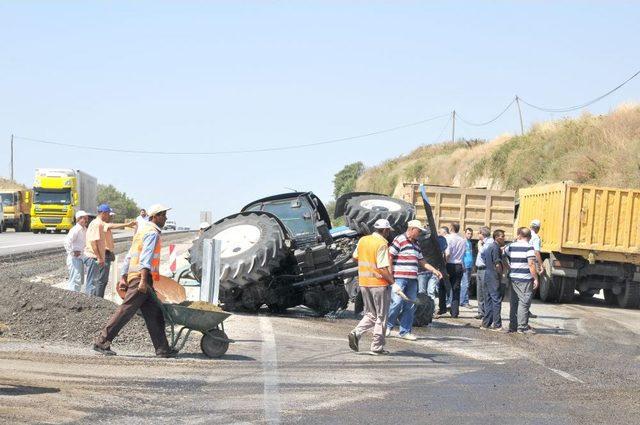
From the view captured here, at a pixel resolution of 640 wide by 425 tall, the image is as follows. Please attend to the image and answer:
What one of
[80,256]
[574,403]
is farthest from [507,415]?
[80,256]

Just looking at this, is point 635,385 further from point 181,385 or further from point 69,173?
point 69,173

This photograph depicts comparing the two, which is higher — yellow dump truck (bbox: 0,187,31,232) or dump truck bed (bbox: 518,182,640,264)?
dump truck bed (bbox: 518,182,640,264)

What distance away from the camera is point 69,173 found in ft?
186

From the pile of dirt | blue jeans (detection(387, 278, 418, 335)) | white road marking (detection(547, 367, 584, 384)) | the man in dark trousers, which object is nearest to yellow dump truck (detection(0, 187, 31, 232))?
the man in dark trousers

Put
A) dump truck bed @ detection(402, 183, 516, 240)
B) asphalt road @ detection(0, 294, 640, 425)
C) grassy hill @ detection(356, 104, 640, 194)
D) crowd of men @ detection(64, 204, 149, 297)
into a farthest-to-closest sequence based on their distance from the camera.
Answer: grassy hill @ detection(356, 104, 640, 194) < dump truck bed @ detection(402, 183, 516, 240) < crowd of men @ detection(64, 204, 149, 297) < asphalt road @ detection(0, 294, 640, 425)

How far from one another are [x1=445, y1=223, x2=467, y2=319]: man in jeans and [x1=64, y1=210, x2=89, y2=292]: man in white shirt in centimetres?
674

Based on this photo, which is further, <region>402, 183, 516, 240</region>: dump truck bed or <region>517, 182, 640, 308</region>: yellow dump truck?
<region>402, 183, 516, 240</region>: dump truck bed

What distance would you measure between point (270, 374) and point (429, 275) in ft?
28.4

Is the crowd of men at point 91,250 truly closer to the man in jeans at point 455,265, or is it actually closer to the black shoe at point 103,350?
the black shoe at point 103,350

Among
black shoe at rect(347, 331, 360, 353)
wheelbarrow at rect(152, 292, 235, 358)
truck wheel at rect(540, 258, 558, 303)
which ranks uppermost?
wheelbarrow at rect(152, 292, 235, 358)

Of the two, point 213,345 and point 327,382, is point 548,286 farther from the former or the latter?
point 327,382

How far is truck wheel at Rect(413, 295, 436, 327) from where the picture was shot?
1669cm

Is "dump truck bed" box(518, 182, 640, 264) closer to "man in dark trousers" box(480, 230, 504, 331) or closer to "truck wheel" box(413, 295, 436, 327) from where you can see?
"man in dark trousers" box(480, 230, 504, 331)

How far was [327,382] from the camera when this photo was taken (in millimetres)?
10203
